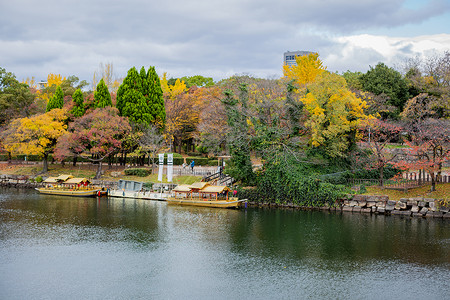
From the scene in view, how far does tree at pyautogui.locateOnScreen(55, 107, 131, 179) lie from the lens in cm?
4994

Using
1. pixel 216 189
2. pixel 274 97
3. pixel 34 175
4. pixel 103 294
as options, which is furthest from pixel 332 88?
pixel 34 175

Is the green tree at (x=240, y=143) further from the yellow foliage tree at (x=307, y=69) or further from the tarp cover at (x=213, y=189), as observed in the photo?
the yellow foliage tree at (x=307, y=69)

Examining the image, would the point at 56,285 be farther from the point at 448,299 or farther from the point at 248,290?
the point at 448,299

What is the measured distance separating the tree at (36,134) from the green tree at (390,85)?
44.4m

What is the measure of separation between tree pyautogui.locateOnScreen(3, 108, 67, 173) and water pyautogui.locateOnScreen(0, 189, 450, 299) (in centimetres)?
1837

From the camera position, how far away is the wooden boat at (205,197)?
128ft

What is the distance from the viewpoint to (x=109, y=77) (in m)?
92.1

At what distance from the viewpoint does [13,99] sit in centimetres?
6088

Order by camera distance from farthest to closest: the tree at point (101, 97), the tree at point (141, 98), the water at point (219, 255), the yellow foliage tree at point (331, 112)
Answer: the tree at point (101, 97), the tree at point (141, 98), the yellow foliage tree at point (331, 112), the water at point (219, 255)

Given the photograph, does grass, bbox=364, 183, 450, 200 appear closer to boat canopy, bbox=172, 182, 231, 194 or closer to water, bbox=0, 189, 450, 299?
water, bbox=0, 189, 450, 299

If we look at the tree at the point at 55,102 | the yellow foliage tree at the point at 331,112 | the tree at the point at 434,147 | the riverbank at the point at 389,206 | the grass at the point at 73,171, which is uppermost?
the tree at the point at 55,102

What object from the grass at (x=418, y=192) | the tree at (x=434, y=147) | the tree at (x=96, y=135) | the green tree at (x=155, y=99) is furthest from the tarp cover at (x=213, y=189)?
→ the green tree at (x=155, y=99)

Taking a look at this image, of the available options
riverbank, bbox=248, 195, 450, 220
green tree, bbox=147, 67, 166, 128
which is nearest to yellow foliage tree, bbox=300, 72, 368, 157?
riverbank, bbox=248, 195, 450, 220

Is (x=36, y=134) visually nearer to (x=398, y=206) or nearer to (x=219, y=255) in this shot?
(x=219, y=255)
